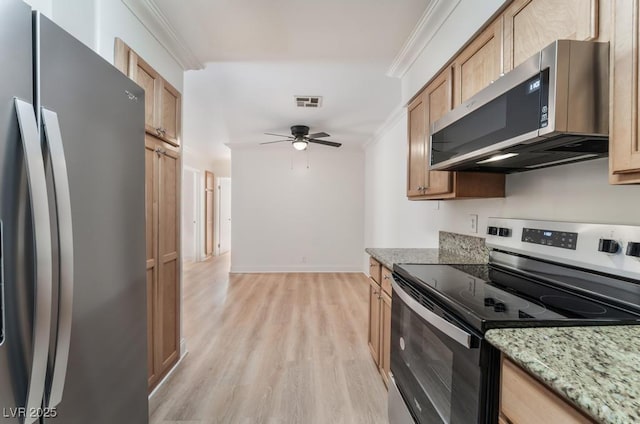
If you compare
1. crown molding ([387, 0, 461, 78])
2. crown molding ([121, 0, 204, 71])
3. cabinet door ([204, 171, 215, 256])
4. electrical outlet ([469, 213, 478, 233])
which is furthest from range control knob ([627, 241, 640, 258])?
cabinet door ([204, 171, 215, 256])

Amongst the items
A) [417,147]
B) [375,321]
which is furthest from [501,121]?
[375,321]

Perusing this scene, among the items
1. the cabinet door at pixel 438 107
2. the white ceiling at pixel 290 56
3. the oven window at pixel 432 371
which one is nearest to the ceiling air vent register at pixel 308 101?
the white ceiling at pixel 290 56

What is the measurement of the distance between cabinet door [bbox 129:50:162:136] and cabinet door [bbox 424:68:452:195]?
70.6 inches

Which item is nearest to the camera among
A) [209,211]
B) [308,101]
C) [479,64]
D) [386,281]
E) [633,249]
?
[633,249]

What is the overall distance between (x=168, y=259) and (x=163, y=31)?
1616 millimetres

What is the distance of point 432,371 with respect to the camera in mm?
1185

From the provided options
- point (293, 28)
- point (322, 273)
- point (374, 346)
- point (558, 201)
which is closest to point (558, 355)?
point (558, 201)

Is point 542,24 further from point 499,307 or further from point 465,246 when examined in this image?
point 465,246

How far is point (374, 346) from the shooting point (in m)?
2.32

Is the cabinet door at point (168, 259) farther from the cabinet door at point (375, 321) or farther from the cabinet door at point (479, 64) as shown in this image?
the cabinet door at point (479, 64)

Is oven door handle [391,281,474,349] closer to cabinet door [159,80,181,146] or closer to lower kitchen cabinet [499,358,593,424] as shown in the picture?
lower kitchen cabinet [499,358,593,424]

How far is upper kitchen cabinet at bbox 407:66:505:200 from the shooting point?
66.4 inches

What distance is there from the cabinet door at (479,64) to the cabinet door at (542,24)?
0.19ft

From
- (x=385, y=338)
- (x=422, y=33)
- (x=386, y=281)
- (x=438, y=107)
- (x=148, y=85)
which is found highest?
(x=422, y=33)
